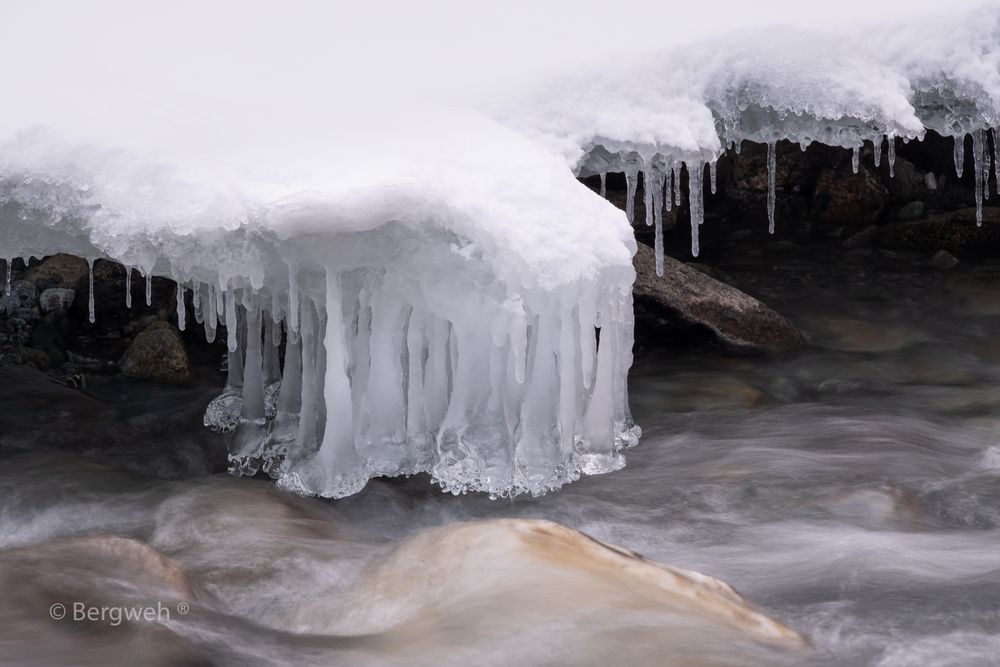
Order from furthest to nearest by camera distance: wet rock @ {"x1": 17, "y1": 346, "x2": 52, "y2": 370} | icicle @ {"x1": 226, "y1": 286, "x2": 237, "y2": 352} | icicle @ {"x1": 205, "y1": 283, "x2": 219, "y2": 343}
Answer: wet rock @ {"x1": 17, "y1": 346, "x2": 52, "y2": 370} < icicle @ {"x1": 205, "y1": 283, "x2": 219, "y2": 343} < icicle @ {"x1": 226, "y1": 286, "x2": 237, "y2": 352}

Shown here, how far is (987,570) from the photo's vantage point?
3.62 meters

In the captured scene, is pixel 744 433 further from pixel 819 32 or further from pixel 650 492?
pixel 819 32

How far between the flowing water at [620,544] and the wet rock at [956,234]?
2687 mm

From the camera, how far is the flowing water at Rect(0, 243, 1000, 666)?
2941mm

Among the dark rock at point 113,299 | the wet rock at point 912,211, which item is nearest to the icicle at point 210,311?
the dark rock at point 113,299

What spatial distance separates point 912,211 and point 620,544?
7.44 meters

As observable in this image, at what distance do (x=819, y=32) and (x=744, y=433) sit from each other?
6.82 feet

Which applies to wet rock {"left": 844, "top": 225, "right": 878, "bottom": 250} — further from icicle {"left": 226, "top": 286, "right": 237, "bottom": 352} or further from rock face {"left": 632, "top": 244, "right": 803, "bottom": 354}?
icicle {"left": 226, "top": 286, "right": 237, "bottom": 352}

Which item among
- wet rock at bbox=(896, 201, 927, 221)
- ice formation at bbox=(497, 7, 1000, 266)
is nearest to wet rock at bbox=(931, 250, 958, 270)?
wet rock at bbox=(896, 201, 927, 221)

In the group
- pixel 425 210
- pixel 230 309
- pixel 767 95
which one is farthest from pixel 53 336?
pixel 767 95

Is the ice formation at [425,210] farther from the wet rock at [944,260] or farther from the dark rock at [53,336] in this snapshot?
the wet rock at [944,260]

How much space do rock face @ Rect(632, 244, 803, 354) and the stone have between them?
4550 millimetres

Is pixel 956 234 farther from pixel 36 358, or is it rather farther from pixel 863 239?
pixel 36 358

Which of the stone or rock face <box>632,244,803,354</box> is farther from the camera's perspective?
the stone
